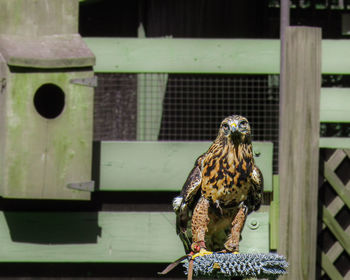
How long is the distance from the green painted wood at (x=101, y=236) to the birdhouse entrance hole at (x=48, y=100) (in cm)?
66

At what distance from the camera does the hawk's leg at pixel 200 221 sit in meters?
3.99

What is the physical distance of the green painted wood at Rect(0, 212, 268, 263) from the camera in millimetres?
5383

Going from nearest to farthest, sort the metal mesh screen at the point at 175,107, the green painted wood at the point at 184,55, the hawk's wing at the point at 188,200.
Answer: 1. the hawk's wing at the point at 188,200
2. the green painted wood at the point at 184,55
3. the metal mesh screen at the point at 175,107

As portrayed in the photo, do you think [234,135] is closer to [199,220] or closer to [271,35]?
[199,220]

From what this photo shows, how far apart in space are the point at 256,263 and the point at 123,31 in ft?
13.1

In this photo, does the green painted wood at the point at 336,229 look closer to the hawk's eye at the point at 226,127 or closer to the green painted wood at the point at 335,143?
the green painted wood at the point at 335,143

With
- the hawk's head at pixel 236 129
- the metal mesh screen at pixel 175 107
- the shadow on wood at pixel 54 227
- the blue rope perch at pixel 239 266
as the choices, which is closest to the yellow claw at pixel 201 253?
the blue rope perch at pixel 239 266

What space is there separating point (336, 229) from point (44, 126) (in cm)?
188

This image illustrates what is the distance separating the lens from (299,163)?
16.8 feet

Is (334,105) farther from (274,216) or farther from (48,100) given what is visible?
(48,100)

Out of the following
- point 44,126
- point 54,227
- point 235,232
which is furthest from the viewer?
point 54,227

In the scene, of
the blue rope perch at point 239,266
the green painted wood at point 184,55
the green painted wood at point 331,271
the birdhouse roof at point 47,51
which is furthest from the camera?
the green painted wood at point 184,55

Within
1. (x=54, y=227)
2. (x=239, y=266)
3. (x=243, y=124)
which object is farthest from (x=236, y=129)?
(x=54, y=227)

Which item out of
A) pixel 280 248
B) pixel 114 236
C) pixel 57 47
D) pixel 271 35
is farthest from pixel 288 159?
pixel 271 35
